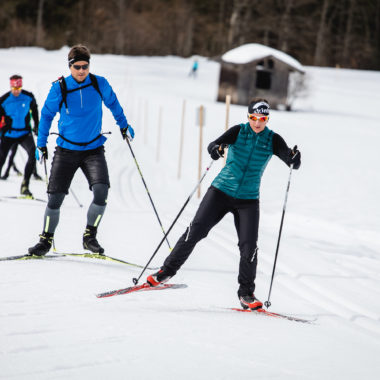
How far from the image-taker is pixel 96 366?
2969 millimetres

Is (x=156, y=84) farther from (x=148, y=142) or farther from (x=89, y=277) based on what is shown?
(x=89, y=277)

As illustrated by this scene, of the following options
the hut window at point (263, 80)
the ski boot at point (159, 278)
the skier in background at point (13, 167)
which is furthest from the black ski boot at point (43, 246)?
the hut window at point (263, 80)

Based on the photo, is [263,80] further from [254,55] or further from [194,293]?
[194,293]

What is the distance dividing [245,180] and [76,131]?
5.59ft

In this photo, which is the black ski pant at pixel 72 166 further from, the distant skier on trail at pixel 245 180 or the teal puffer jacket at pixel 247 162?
the teal puffer jacket at pixel 247 162

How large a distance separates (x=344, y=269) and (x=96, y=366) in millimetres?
3994

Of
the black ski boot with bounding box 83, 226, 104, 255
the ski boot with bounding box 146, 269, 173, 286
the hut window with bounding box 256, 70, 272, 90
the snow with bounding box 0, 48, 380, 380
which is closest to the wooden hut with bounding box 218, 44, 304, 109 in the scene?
the hut window with bounding box 256, 70, 272, 90

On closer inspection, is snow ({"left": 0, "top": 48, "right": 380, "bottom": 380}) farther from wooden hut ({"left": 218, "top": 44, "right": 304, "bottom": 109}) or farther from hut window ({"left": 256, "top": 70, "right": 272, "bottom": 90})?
hut window ({"left": 256, "top": 70, "right": 272, "bottom": 90})

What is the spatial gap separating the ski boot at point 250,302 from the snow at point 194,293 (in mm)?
88

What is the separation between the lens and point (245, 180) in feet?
13.4

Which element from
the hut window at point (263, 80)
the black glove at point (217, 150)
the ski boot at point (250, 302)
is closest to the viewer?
the black glove at point (217, 150)

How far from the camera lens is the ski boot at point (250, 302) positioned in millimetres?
4133

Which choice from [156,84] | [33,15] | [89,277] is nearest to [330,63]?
[156,84]

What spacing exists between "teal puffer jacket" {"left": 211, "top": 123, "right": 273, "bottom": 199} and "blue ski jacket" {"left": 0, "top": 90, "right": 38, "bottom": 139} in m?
5.00
